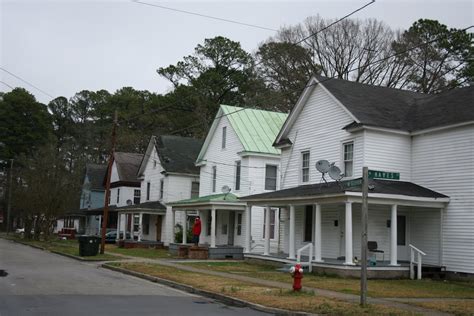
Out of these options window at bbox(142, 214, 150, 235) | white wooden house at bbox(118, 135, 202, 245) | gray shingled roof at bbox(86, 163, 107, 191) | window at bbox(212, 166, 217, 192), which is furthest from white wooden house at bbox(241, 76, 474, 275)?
gray shingled roof at bbox(86, 163, 107, 191)

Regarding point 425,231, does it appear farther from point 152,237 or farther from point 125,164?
point 125,164

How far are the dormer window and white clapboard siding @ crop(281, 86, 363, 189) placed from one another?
0.21m

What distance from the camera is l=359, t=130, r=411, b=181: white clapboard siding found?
23812mm

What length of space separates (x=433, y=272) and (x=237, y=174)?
15236mm

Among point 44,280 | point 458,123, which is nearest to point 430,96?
point 458,123

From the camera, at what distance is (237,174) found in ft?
115

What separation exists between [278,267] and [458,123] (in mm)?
9538

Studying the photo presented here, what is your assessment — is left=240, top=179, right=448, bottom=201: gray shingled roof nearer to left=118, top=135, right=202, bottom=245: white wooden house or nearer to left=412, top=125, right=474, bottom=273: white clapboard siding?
left=412, top=125, right=474, bottom=273: white clapboard siding

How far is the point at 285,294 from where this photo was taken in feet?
49.2

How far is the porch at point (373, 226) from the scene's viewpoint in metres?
21.3

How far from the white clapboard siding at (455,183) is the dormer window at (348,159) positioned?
2928 mm

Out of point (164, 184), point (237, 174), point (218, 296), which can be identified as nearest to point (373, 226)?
point (218, 296)

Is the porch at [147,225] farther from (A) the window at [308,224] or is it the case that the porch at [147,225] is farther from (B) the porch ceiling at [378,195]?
(B) the porch ceiling at [378,195]

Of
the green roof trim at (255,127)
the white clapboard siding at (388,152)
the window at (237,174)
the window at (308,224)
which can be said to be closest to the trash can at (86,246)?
the window at (237,174)
